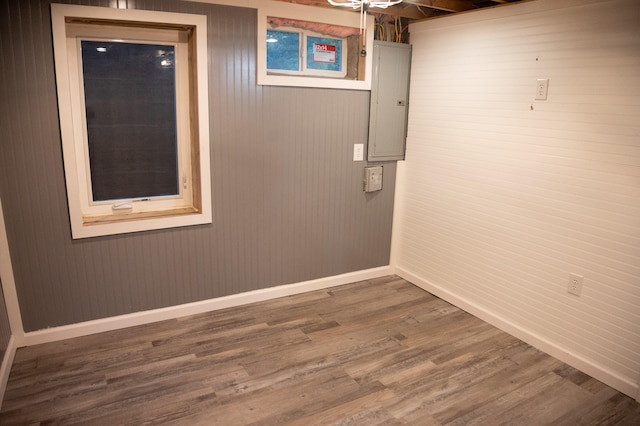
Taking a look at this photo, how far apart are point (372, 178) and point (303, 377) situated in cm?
189

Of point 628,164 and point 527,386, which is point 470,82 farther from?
point 527,386

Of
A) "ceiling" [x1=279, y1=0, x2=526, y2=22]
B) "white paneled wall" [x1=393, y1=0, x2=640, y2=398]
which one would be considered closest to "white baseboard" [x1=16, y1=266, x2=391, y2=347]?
"white paneled wall" [x1=393, y1=0, x2=640, y2=398]

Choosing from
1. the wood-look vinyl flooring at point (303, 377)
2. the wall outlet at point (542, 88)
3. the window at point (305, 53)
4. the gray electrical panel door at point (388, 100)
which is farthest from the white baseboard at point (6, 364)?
the wall outlet at point (542, 88)

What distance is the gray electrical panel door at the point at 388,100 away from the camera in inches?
148

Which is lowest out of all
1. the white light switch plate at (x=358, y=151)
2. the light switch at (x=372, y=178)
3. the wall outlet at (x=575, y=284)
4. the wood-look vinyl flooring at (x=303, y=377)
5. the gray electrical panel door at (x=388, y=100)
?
the wood-look vinyl flooring at (x=303, y=377)

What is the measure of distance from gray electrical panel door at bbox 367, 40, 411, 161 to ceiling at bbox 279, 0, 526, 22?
264 millimetres

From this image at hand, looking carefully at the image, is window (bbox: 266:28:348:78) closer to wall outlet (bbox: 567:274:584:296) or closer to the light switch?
the light switch

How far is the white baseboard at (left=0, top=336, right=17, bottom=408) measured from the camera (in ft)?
8.00

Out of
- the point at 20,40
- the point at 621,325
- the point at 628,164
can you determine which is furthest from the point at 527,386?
the point at 20,40

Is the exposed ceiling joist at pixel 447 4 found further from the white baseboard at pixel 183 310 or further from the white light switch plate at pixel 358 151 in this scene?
the white baseboard at pixel 183 310

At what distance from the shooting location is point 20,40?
8.44 feet

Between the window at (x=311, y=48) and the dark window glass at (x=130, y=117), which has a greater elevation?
the window at (x=311, y=48)

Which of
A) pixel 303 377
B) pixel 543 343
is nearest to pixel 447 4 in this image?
pixel 543 343

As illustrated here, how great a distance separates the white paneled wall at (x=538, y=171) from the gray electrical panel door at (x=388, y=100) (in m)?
0.11
